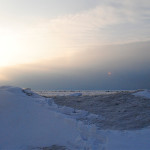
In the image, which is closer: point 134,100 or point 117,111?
point 117,111

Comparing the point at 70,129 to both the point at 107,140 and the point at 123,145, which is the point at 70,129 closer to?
the point at 107,140

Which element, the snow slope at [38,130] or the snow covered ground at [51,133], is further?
the snow slope at [38,130]

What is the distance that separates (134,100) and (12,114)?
254 inches

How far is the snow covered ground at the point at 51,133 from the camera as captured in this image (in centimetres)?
646

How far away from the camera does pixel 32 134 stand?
704 cm

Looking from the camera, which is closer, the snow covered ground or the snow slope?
the snow covered ground

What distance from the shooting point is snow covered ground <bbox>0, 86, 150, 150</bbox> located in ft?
21.2

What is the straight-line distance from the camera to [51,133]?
7121 millimetres

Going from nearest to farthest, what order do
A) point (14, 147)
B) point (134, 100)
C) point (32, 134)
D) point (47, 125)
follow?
1. point (14, 147)
2. point (32, 134)
3. point (47, 125)
4. point (134, 100)

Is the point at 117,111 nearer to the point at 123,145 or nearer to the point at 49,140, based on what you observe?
the point at 123,145

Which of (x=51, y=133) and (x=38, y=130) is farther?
(x=38, y=130)

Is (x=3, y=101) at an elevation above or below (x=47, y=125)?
above

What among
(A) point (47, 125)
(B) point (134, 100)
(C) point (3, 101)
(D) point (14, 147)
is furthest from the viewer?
(B) point (134, 100)

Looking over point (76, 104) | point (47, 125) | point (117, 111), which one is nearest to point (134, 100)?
point (117, 111)
